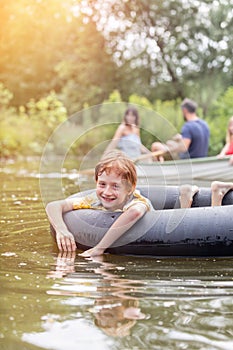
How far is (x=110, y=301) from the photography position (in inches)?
141

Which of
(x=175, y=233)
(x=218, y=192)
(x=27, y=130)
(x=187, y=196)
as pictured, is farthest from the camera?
(x=27, y=130)

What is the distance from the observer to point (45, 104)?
20328mm

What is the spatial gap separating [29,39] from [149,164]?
23404mm

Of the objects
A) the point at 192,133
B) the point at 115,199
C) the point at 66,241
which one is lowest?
the point at 66,241

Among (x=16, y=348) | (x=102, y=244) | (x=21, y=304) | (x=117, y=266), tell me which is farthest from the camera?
(x=102, y=244)

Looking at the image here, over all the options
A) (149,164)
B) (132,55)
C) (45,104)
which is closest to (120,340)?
(149,164)

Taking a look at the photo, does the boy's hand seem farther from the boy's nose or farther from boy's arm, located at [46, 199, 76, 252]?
the boy's nose

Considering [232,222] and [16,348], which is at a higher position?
[232,222]

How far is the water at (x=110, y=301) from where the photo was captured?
9.83 ft

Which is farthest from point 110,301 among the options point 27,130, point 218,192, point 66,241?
point 27,130

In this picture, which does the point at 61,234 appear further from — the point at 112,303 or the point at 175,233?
the point at 112,303

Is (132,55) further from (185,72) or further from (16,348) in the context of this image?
(16,348)

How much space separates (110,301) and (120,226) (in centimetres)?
116

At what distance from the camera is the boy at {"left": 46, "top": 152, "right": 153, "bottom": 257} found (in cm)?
472
